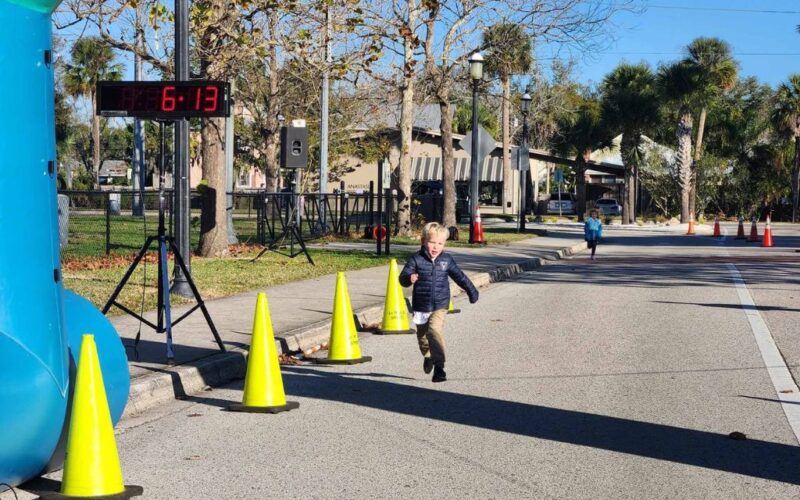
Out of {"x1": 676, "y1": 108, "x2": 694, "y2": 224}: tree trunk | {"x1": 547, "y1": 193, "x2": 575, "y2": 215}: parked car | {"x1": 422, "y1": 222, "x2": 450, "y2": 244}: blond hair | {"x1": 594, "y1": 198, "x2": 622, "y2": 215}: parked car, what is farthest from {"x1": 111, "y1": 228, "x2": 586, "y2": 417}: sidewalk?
{"x1": 547, "y1": 193, "x2": 575, "y2": 215}: parked car

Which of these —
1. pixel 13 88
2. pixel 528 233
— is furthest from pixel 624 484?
pixel 528 233

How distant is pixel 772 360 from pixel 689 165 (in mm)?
48699

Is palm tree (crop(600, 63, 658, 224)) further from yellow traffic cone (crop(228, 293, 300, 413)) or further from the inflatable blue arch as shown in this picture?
the inflatable blue arch

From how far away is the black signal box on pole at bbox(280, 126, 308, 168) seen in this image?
26.0 m

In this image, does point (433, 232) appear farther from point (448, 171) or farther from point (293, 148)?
point (448, 171)

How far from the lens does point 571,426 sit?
7961 mm

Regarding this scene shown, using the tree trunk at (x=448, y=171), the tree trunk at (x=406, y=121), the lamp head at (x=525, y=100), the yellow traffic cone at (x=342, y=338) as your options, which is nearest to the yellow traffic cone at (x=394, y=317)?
the yellow traffic cone at (x=342, y=338)

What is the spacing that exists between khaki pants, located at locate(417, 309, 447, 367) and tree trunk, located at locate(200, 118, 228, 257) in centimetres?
1314

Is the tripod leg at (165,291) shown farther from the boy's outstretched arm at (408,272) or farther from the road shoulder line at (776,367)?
the road shoulder line at (776,367)

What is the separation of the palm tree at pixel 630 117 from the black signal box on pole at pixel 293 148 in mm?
34871

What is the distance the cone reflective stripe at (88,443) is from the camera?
227 inches

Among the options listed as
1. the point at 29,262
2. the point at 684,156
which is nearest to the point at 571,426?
the point at 29,262

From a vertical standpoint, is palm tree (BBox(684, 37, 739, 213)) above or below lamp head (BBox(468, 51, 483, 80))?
above

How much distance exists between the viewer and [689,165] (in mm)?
58375
